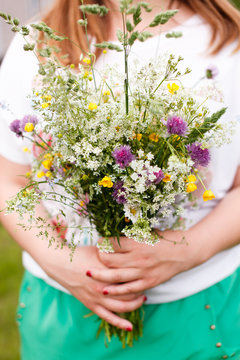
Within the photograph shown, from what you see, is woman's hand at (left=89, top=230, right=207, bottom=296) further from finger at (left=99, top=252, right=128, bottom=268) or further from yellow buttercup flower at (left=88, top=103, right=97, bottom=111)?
yellow buttercup flower at (left=88, top=103, right=97, bottom=111)

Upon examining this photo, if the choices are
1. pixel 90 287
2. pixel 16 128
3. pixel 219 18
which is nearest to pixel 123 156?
pixel 16 128

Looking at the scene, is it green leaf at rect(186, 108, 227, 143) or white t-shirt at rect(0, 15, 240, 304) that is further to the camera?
white t-shirt at rect(0, 15, 240, 304)

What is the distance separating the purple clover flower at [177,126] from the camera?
0.92 meters

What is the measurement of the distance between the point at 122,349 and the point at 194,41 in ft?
4.00

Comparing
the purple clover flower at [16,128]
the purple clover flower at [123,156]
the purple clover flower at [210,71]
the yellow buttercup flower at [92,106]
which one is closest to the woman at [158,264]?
the purple clover flower at [210,71]

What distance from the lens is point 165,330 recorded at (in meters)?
1.51

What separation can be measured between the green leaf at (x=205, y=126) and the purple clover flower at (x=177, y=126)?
0.04 m

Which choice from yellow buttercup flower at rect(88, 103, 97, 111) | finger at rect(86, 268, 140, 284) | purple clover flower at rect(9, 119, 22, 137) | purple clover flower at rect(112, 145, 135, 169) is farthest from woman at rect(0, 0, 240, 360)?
yellow buttercup flower at rect(88, 103, 97, 111)

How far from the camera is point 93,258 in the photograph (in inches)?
56.1

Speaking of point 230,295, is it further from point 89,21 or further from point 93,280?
point 89,21

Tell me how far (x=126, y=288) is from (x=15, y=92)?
0.85 metres

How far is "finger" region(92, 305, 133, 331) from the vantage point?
1363mm

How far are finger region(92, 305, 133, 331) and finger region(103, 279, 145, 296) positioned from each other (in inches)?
3.0

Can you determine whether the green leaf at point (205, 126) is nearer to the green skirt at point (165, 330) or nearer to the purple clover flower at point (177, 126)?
the purple clover flower at point (177, 126)
